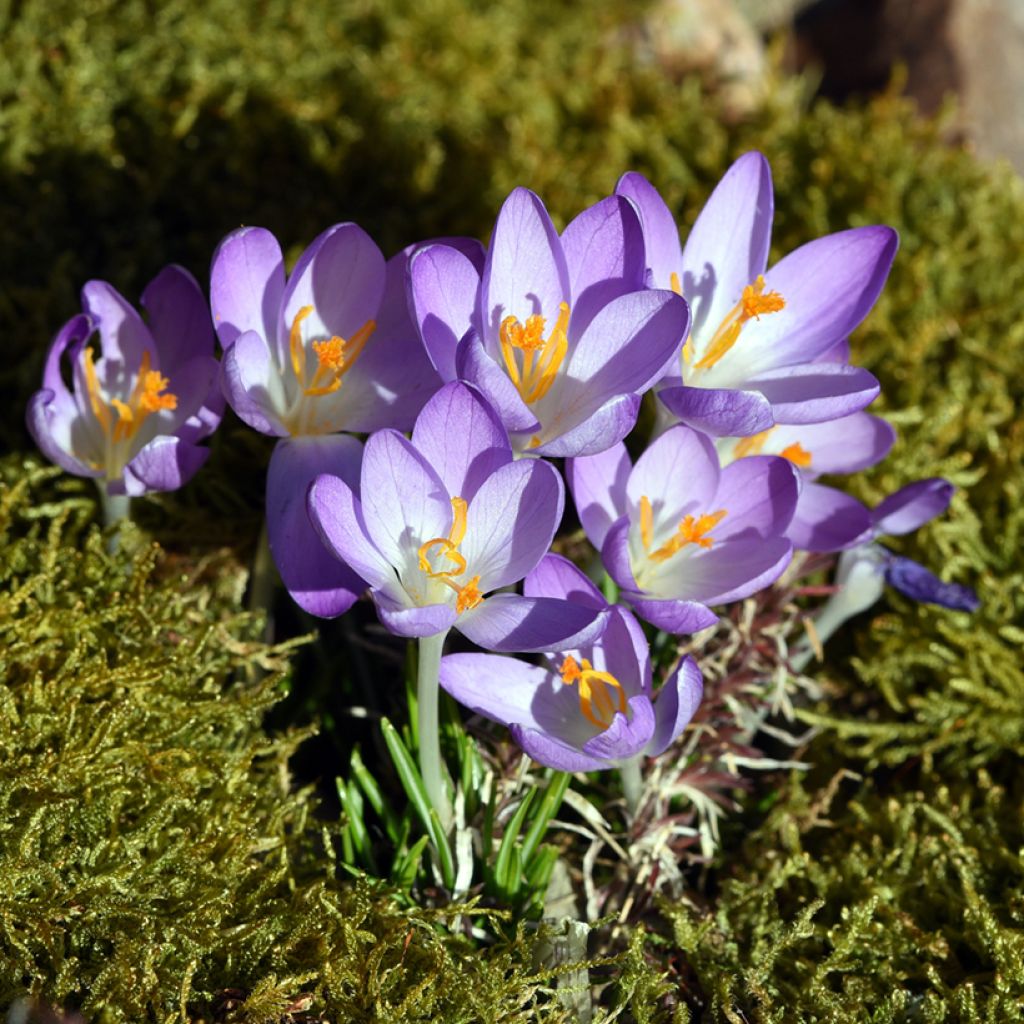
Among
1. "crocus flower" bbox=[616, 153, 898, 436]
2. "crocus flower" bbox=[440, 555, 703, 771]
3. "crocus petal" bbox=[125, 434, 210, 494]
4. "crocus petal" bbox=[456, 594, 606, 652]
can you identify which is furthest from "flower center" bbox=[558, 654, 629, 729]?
"crocus petal" bbox=[125, 434, 210, 494]

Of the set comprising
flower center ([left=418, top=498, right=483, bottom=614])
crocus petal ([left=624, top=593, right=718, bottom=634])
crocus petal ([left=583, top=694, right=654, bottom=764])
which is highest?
flower center ([left=418, top=498, right=483, bottom=614])

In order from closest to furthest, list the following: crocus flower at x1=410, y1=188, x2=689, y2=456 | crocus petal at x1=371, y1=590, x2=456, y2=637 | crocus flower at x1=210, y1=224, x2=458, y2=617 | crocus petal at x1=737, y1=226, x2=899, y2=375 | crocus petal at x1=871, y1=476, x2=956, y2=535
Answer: crocus petal at x1=371, y1=590, x2=456, y2=637 → crocus flower at x1=410, y1=188, x2=689, y2=456 → crocus flower at x1=210, y1=224, x2=458, y2=617 → crocus petal at x1=737, y1=226, x2=899, y2=375 → crocus petal at x1=871, y1=476, x2=956, y2=535

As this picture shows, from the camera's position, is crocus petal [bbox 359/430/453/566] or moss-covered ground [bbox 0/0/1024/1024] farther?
moss-covered ground [bbox 0/0/1024/1024]

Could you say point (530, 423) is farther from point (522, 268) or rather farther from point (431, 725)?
point (431, 725)

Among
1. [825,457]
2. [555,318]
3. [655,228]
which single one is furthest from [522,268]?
[825,457]

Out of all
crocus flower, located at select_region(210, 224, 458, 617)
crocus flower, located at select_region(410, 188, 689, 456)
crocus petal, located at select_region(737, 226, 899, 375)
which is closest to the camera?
crocus flower, located at select_region(410, 188, 689, 456)

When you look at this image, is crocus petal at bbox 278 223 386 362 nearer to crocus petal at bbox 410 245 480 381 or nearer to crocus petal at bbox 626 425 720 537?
crocus petal at bbox 410 245 480 381

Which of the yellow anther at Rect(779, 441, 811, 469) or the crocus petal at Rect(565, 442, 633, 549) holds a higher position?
the crocus petal at Rect(565, 442, 633, 549)

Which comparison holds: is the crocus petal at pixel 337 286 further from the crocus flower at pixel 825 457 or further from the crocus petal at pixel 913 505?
the crocus petal at pixel 913 505
